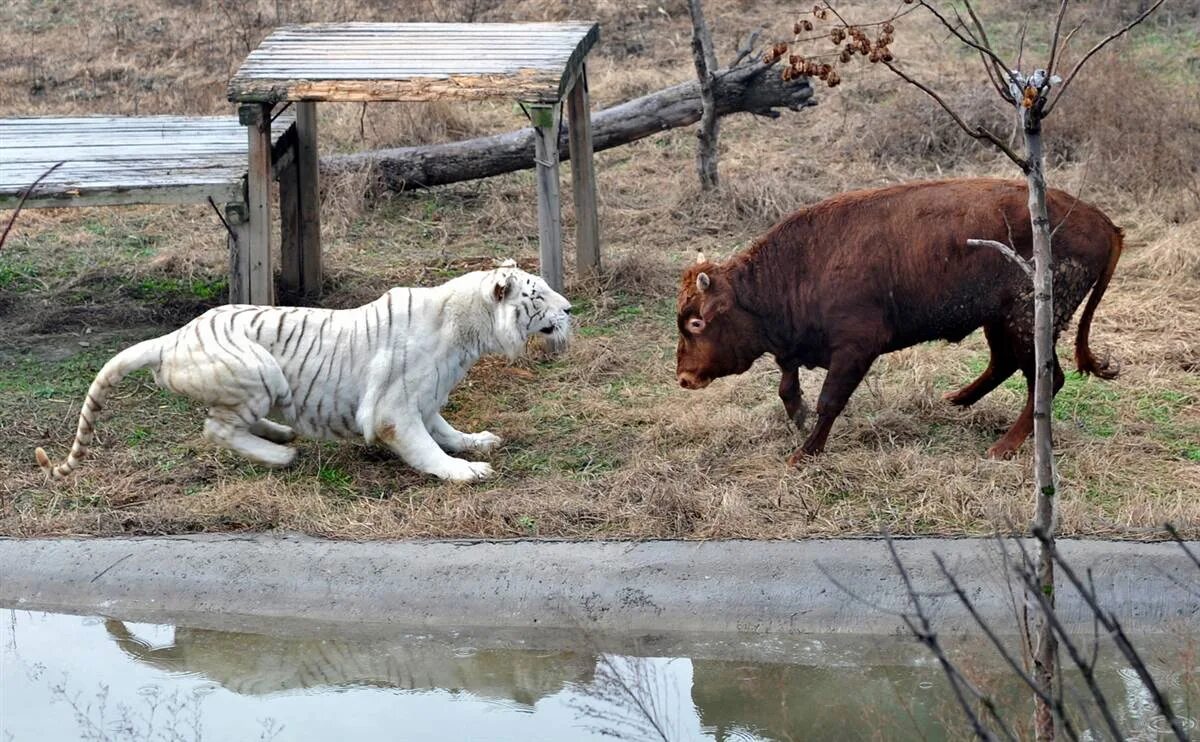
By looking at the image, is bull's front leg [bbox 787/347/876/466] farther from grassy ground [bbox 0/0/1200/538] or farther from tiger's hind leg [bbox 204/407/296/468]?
tiger's hind leg [bbox 204/407/296/468]

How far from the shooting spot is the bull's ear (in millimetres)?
6844

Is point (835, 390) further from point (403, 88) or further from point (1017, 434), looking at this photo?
point (403, 88)

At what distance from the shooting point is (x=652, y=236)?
36.0 ft

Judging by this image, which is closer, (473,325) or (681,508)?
(681,508)

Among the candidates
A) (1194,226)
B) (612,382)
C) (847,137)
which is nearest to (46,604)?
(612,382)

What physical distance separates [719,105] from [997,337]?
4.72 meters

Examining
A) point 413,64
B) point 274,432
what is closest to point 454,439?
point 274,432

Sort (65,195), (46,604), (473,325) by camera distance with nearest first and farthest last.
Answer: (46,604), (473,325), (65,195)

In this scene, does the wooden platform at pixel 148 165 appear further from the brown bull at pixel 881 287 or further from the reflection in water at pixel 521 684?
the reflection in water at pixel 521 684

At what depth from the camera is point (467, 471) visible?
670cm

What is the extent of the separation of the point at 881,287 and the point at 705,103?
15.8ft

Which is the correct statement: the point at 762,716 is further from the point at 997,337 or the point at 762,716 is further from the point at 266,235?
the point at 266,235

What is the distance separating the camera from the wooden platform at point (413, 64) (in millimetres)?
7676

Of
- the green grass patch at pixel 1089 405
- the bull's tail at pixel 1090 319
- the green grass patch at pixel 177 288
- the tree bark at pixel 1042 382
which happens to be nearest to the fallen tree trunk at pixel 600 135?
the green grass patch at pixel 177 288
